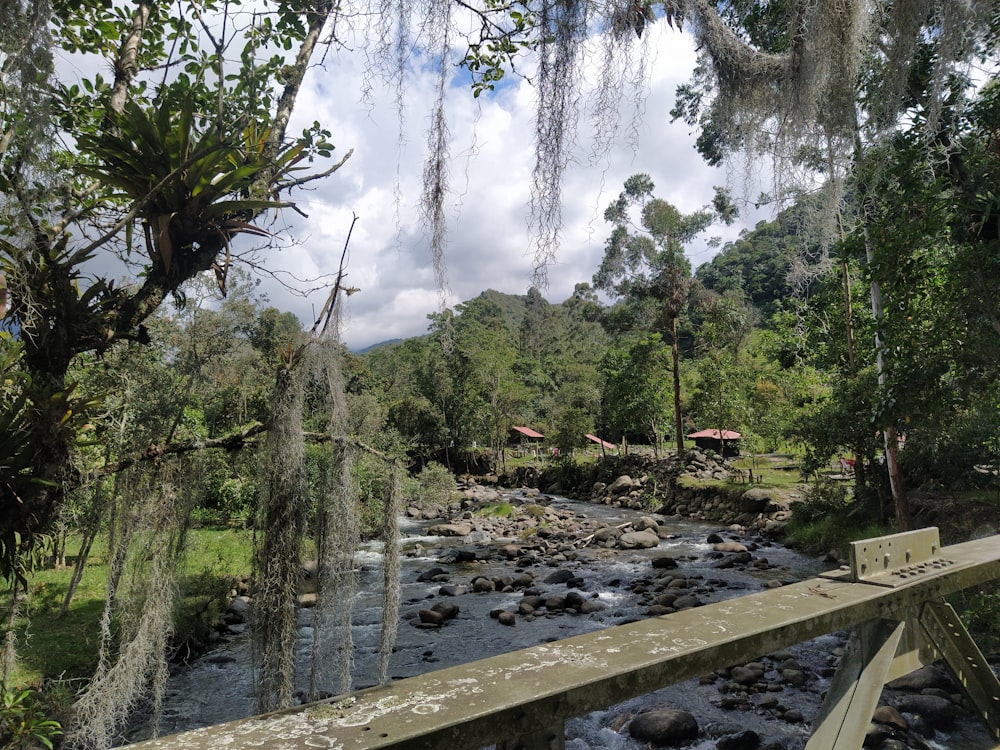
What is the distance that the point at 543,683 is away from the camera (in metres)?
1.11

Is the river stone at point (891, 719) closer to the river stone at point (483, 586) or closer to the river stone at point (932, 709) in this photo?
the river stone at point (932, 709)

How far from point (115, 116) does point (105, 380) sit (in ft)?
16.1

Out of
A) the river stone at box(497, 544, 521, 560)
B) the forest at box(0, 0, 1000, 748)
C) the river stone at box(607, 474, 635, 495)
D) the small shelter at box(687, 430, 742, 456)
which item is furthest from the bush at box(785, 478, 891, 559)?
the river stone at box(607, 474, 635, 495)

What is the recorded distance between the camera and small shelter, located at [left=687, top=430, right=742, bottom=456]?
2534cm

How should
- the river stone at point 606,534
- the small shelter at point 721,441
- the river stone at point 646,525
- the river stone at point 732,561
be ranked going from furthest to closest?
the small shelter at point 721,441
the river stone at point 646,525
the river stone at point 606,534
the river stone at point 732,561

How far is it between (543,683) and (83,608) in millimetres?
9882

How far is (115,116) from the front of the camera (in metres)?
2.92

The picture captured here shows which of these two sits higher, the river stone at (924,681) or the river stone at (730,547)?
the river stone at (924,681)

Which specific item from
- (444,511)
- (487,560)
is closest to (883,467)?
(487,560)

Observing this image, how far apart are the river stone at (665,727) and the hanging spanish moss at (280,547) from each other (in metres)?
3.89

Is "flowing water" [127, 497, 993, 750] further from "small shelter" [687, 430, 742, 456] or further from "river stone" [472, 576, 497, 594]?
"small shelter" [687, 430, 742, 456]

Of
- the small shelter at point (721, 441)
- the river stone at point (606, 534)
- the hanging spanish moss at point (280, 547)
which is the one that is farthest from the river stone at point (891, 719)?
the small shelter at point (721, 441)

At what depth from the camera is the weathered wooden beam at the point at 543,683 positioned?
96 cm

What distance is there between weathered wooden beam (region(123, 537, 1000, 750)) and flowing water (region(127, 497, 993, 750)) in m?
5.23
